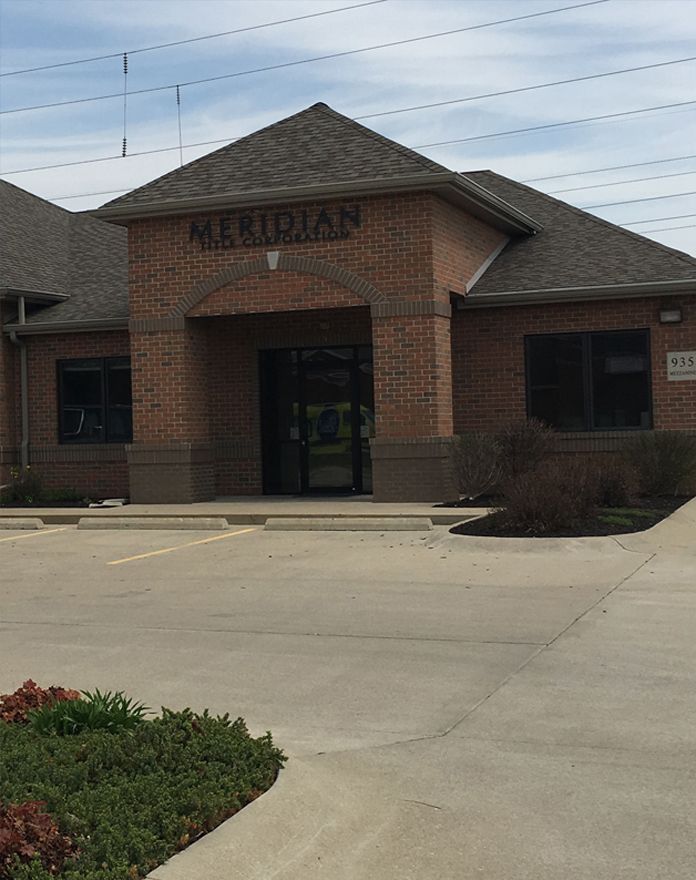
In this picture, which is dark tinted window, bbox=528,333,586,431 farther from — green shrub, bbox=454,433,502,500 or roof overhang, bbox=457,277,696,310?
green shrub, bbox=454,433,502,500

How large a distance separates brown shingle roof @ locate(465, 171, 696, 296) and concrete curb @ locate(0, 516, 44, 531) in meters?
8.49

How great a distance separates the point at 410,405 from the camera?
19078 millimetres

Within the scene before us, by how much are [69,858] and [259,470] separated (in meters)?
17.7

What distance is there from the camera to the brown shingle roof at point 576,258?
20.3 metres

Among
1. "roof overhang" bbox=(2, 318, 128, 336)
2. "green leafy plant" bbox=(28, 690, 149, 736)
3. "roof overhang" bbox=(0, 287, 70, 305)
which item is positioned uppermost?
"roof overhang" bbox=(0, 287, 70, 305)

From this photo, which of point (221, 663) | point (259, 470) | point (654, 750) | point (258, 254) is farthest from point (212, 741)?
point (259, 470)

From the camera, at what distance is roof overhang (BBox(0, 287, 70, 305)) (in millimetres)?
23000

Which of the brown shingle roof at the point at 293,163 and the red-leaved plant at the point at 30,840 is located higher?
the brown shingle roof at the point at 293,163

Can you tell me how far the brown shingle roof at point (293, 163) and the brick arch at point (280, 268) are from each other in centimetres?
120

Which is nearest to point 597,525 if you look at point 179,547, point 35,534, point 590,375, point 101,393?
point 179,547

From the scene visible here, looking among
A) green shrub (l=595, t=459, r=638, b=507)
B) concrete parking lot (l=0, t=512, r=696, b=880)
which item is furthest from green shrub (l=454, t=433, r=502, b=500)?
concrete parking lot (l=0, t=512, r=696, b=880)

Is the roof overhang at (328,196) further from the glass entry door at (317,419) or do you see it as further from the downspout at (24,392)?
the downspout at (24,392)

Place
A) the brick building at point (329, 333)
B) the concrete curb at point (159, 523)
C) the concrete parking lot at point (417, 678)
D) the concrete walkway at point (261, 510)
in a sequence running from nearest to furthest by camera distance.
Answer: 1. the concrete parking lot at point (417, 678)
2. the concrete walkway at point (261, 510)
3. the concrete curb at point (159, 523)
4. the brick building at point (329, 333)

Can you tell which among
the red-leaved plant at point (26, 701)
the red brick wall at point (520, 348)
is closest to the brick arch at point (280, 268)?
the red brick wall at point (520, 348)
